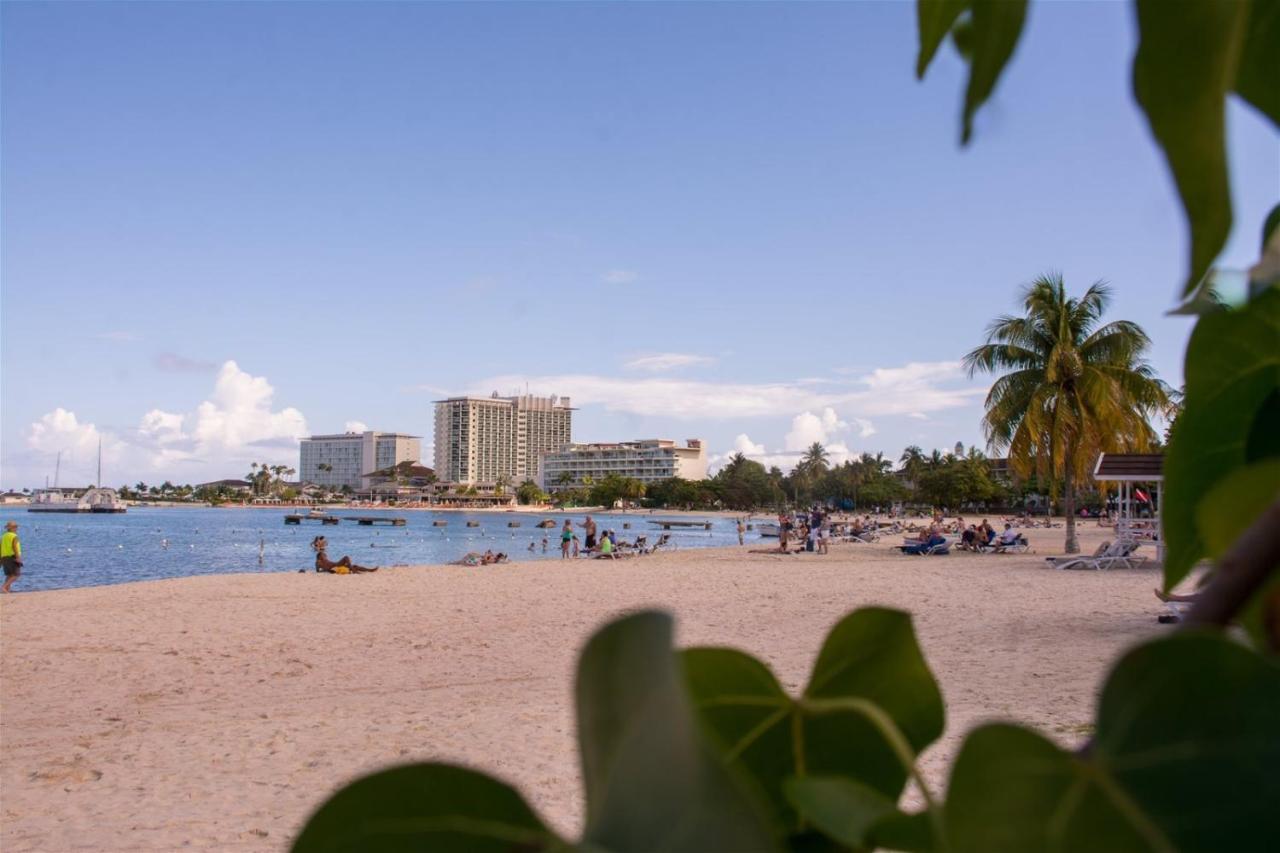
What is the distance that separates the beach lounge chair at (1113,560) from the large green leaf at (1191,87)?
24010 mm

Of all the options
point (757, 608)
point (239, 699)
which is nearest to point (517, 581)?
point (757, 608)

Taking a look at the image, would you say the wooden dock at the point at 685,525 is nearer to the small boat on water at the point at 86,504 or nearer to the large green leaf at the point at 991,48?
the small boat on water at the point at 86,504

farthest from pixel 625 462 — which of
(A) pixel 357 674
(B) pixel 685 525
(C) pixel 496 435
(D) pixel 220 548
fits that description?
(A) pixel 357 674

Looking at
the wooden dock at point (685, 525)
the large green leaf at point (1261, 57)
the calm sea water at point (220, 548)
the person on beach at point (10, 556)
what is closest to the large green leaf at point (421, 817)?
the large green leaf at point (1261, 57)

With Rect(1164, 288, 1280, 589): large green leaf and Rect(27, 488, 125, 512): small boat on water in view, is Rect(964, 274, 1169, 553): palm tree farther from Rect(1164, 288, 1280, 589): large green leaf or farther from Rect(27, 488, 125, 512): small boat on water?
Rect(27, 488, 125, 512): small boat on water

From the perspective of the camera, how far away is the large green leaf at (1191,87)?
0.85 feet

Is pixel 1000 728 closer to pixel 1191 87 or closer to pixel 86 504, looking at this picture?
pixel 1191 87

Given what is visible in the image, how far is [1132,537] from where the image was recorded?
24031 millimetres

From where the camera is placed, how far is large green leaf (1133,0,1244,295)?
26 cm

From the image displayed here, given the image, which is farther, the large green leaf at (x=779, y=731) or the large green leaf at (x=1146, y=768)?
the large green leaf at (x=779, y=731)

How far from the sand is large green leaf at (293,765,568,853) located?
1992mm

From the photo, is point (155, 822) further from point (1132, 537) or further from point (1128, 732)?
point (1132, 537)

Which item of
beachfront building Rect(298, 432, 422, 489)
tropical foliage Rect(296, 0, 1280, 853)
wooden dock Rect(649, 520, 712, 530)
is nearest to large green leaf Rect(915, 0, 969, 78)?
tropical foliage Rect(296, 0, 1280, 853)

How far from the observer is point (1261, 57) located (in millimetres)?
323
